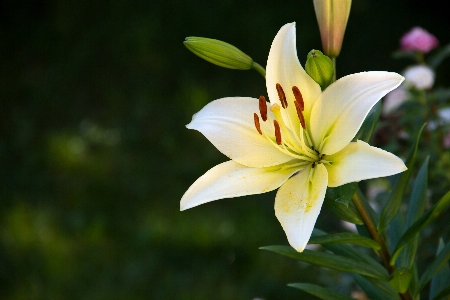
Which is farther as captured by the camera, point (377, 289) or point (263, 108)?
point (377, 289)

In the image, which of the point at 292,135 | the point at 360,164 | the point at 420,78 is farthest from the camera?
the point at 420,78

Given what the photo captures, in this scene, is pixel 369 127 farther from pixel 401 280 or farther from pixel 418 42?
pixel 418 42

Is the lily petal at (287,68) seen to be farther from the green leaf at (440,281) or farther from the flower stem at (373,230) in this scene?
the green leaf at (440,281)

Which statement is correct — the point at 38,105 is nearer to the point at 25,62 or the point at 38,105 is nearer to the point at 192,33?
the point at 25,62

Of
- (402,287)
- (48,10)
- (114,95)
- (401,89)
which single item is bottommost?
(402,287)

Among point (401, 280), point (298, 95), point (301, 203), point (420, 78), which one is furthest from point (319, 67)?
point (420, 78)

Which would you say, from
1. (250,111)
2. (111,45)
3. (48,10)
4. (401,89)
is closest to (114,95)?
(111,45)

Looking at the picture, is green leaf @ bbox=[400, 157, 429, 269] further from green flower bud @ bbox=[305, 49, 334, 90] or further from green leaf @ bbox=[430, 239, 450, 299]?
green flower bud @ bbox=[305, 49, 334, 90]

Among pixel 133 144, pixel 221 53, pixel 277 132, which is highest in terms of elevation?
pixel 133 144
